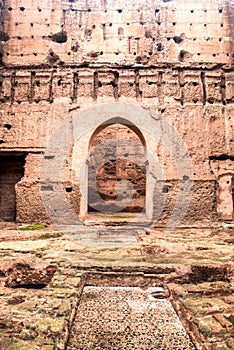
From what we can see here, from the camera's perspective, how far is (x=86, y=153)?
11289mm

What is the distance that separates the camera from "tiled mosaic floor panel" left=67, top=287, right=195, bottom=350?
237 centimetres

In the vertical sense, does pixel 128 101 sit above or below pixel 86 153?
above

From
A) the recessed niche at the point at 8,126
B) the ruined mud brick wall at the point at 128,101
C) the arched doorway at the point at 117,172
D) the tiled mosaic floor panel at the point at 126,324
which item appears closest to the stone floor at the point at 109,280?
the tiled mosaic floor panel at the point at 126,324

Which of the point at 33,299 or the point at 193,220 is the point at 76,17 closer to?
the point at 193,220

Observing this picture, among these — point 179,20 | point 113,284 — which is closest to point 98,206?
point 179,20

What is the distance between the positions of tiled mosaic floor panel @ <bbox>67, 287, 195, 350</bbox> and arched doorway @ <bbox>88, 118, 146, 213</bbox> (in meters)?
13.2

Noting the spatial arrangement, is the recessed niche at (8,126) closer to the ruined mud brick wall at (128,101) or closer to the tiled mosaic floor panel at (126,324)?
the ruined mud brick wall at (128,101)

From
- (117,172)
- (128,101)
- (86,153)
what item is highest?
(128,101)

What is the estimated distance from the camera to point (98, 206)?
55.4ft

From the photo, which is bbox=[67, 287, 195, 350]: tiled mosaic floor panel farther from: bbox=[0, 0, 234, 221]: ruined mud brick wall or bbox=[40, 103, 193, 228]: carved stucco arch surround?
bbox=[0, 0, 234, 221]: ruined mud brick wall

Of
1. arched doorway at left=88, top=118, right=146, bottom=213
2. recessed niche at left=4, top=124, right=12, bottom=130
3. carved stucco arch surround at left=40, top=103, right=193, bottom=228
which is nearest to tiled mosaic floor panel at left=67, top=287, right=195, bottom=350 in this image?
carved stucco arch surround at left=40, top=103, right=193, bottom=228

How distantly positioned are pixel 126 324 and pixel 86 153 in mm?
8877

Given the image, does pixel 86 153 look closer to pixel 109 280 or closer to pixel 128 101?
→ pixel 128 101

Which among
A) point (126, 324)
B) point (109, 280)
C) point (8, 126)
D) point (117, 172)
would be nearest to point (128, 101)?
point (8, 126)
